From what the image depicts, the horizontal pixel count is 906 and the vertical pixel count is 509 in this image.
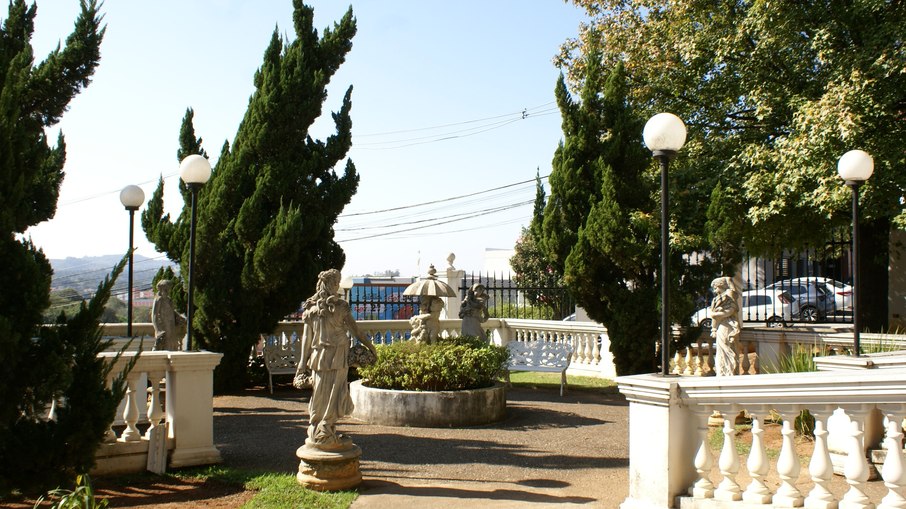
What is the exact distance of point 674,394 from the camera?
18.6ft

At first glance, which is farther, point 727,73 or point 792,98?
point 727,73

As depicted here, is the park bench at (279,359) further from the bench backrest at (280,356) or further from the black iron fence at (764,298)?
the black iron fence at (764,298)

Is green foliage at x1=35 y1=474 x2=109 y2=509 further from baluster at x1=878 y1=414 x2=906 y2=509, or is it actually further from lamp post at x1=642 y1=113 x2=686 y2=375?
baluster at x1=878 y1=414 x2=906 y2=509

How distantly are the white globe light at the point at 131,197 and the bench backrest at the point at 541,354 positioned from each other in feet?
22.6

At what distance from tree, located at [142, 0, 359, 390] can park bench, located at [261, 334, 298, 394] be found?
0.41 m

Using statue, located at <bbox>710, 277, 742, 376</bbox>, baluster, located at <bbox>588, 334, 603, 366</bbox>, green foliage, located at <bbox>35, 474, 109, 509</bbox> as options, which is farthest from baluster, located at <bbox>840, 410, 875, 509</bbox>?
baluster, located at <bbox>588, 334, 603, 366</bbox>

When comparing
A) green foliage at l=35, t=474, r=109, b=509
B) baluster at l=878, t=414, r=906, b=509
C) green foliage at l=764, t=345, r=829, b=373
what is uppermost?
green foliage at l=764, t=345, r=829, b=373

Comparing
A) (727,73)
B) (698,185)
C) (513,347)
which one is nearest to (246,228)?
(513,347)

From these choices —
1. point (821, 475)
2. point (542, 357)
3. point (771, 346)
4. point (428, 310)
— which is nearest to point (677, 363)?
point (771, 346)

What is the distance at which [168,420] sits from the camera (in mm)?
8000

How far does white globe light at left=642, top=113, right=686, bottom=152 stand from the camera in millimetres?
6543

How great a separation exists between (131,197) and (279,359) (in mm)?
3991

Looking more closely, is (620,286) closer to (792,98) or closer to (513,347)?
(513,347)

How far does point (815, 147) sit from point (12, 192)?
37.4 ft
